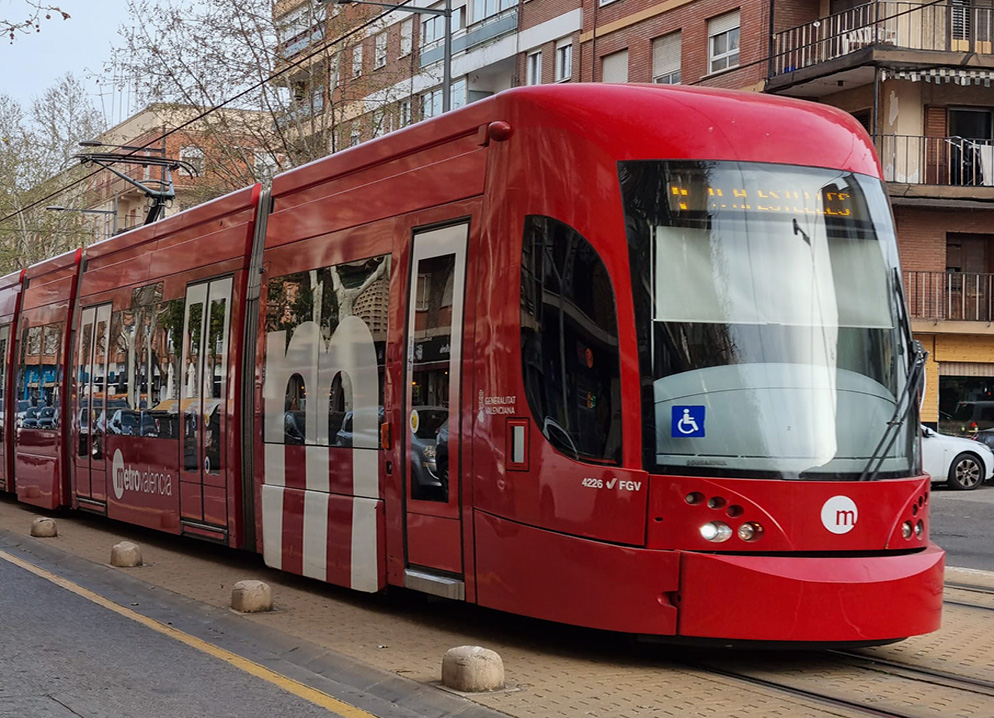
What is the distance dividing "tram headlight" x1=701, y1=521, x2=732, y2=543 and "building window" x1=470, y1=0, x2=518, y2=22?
34.0 m

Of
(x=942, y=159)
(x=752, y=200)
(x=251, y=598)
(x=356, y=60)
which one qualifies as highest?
(x=356, y=60)

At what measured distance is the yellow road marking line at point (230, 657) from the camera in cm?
677

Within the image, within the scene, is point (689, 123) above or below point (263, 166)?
below

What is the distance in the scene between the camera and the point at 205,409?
12.6 m

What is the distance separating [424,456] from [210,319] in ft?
14.1

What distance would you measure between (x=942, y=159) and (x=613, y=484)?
26637mm

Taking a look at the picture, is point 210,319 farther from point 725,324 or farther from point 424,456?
point 725,324

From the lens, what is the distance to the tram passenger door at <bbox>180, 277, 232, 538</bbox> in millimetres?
12234

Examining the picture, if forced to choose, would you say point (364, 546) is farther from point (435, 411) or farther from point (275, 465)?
point (275, 465)

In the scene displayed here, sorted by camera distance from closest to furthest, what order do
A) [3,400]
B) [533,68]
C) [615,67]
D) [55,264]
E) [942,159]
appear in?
[55,264], [3,400], [942,159], [615,67], [533,68]

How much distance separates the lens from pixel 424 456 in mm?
9023

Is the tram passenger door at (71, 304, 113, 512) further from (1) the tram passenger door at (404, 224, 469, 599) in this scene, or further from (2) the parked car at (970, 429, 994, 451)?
(2) the parked car at (970, 429, 994, 451)

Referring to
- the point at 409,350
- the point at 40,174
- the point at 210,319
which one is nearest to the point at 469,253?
the point at 409,350

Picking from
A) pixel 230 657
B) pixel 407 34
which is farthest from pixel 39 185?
pixel 230 657
